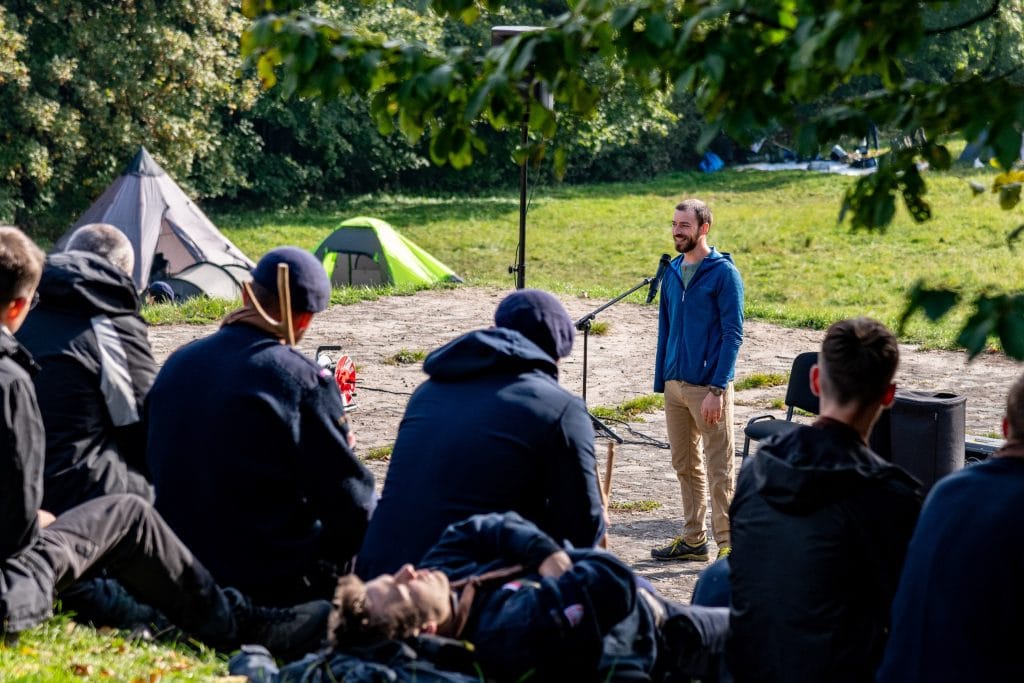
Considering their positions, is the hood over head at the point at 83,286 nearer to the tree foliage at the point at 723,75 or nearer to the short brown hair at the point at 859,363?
the tree foliage at the point at 723,75

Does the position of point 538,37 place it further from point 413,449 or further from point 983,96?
point 413,449

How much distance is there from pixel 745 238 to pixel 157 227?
40.9 feet

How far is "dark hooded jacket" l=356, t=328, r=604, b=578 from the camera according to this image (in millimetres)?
4016

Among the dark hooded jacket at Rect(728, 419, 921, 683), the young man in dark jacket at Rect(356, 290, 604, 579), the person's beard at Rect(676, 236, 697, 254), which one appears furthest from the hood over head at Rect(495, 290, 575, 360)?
the person's beard at Rect(676, 236, 697, 254)

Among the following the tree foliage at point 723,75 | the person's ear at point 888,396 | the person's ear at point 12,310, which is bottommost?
the person's ear at point 888,396

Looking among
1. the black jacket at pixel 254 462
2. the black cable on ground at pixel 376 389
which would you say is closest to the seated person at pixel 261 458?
the black jacket at pixel 254 462

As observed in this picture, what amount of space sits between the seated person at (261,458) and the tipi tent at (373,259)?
14.5 meters

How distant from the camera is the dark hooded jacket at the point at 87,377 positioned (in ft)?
15.7

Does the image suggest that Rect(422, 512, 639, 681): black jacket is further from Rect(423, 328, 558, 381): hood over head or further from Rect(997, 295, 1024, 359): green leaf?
Rect(997, 295, 1024, 359): green leaf

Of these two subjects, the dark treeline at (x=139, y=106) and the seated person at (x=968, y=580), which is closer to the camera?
the seated person at (x=968, y=580)

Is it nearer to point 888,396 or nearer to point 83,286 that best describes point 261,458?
point 83,286

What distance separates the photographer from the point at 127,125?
25.7m

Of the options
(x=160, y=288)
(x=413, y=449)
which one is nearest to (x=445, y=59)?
(x=413, y=449)

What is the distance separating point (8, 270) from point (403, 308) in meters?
12.6
